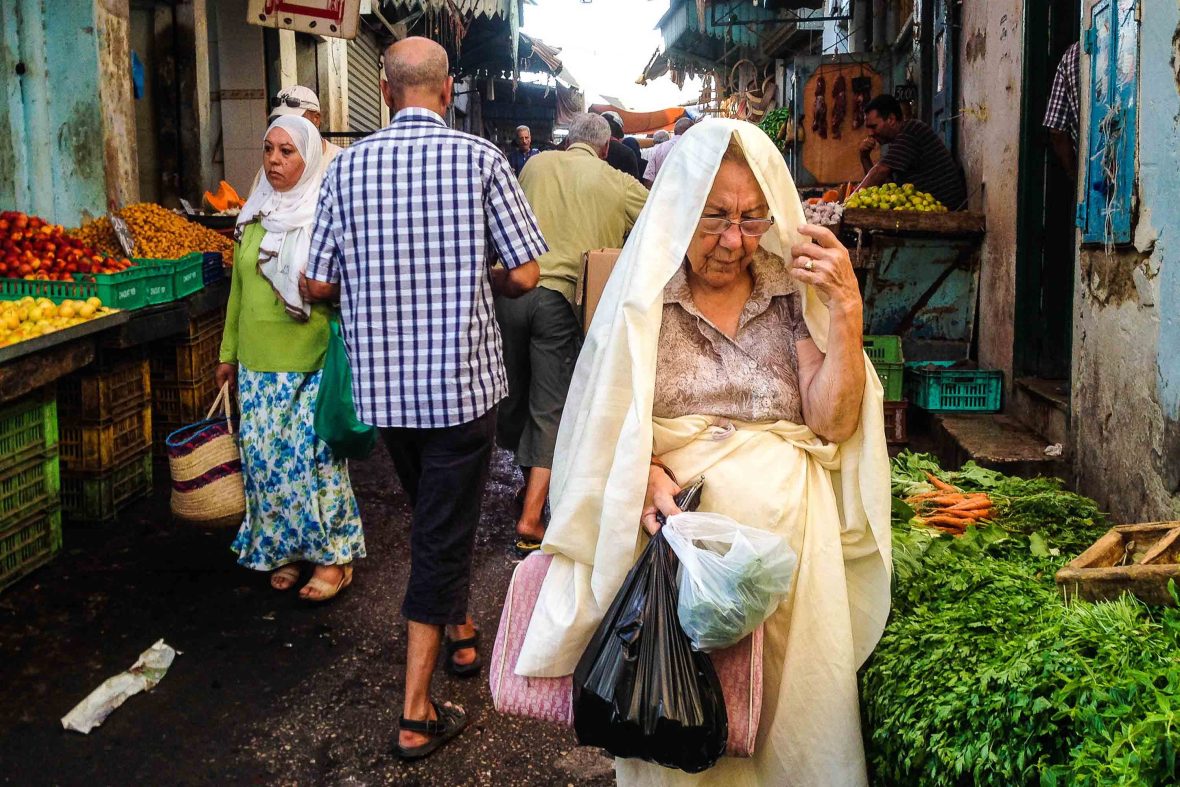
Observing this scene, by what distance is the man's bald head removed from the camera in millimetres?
3405

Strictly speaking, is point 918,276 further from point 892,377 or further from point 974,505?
point 974,505

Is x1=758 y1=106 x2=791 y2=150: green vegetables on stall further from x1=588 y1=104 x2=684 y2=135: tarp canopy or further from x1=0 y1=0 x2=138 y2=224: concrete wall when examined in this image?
x1=588 y1=104 x2=684 y2=135: tarp canopy

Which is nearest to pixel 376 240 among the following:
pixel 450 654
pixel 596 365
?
pixel 596 365

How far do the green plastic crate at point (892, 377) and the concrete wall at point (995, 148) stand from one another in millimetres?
673

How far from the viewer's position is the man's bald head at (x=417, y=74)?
340 centimetres

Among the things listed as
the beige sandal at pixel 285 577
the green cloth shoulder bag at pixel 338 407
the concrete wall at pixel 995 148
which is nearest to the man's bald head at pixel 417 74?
the green cloth shoulder bag at pixel 338 407

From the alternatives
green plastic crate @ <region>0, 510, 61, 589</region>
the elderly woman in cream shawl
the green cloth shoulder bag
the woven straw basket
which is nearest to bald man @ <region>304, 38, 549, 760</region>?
the green cloth shoulder bag

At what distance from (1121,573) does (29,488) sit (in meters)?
4.47

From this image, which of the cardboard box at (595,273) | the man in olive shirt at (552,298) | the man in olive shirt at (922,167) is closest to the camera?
the cardboard box at (595,273)

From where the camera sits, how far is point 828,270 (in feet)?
7.48

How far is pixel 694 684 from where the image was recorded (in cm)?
203

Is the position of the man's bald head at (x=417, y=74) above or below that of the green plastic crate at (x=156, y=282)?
above

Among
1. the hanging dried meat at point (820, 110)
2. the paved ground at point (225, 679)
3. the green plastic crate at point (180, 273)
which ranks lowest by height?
the paved ground at point (225, 679)

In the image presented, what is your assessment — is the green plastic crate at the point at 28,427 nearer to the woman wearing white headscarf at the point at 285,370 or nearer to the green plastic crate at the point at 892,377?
the woman wearing white headscarf at the point at 285,370
